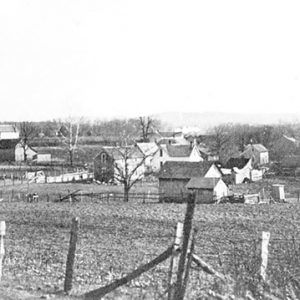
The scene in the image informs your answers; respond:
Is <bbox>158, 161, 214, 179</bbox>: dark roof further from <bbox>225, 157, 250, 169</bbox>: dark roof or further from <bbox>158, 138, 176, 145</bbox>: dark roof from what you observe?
<bbox>158, 138, 176, 145</bbox>: dark roof

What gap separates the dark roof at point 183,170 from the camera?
161 feet

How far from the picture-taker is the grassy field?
34.7ft

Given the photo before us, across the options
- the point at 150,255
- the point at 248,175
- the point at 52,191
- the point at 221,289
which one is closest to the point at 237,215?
the point at 150,255

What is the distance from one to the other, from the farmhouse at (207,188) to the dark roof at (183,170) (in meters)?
3.83

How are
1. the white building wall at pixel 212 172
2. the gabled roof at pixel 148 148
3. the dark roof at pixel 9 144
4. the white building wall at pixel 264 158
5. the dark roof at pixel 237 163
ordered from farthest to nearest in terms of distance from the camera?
the dark roof at pixel 9 144
the white building wall at pixel 264 158
the gabled roof at pixel 148 148
the dark roof at pixel 237 163
the white building wall at pixel 212 172

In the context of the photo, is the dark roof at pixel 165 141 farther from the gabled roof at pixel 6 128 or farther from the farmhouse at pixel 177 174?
the farmhouse at pixel 177 174

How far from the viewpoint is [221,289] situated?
31.7 feet

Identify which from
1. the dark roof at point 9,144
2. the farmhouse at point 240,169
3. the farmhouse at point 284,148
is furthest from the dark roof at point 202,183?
the dark roof at point 9,144

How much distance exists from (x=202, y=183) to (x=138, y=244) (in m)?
24.2

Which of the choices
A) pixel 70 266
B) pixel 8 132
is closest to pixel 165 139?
pixel 8 132

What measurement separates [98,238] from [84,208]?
13345 mm

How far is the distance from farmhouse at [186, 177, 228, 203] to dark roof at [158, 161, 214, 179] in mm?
3831

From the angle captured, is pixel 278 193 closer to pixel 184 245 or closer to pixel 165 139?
pixel 184 245

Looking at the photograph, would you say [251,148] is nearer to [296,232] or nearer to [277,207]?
[277,207]
